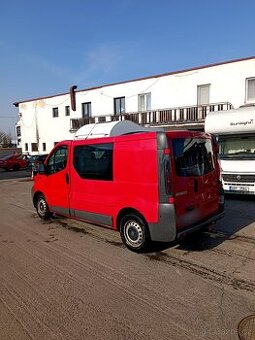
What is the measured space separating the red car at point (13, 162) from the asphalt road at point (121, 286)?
2131 cm

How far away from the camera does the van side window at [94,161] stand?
5770mm

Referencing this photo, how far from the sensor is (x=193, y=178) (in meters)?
5.27

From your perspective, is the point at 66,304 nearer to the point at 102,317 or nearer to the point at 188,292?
the point at 102,317

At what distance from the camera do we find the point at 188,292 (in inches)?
154

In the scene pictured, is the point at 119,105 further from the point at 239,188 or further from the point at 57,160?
the point at 57,160

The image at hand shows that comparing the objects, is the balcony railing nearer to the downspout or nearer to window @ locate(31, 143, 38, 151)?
the downspout

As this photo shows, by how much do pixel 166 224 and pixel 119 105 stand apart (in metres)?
20.5

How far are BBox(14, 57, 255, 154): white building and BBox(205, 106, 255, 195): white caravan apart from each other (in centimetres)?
818

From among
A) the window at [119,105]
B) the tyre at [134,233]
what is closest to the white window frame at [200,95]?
the window at [119,105]

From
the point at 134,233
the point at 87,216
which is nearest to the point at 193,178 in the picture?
the point at 134,233

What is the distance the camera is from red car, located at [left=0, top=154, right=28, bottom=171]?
1038 inches

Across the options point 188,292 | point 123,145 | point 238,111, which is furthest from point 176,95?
point 188,292

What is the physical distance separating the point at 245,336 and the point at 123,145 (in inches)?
135

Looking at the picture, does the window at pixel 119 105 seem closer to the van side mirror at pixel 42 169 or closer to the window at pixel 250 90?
the window at pixel 250 90
